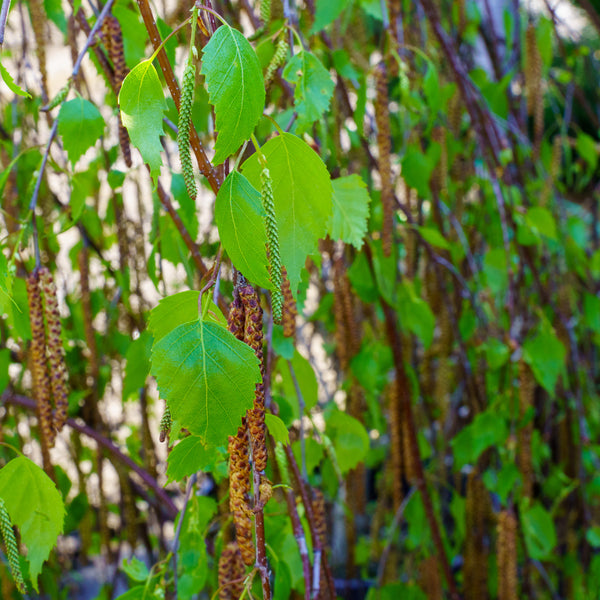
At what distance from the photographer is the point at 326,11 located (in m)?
0.84

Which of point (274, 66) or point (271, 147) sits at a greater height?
point (274, 66)

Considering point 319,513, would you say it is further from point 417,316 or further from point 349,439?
point 417,316

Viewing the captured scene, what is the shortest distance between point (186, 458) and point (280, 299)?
6.8 inches

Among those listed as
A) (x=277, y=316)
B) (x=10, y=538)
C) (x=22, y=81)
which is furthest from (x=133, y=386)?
(x=22, y=81)

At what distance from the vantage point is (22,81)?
1.17m

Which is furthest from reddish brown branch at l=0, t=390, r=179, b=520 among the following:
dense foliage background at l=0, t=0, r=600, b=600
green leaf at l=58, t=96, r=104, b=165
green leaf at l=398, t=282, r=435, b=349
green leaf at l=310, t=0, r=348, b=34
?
green leaf at l=310, t=0, r=348, b=34

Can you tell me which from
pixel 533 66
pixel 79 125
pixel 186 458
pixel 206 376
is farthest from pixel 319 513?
pixel 533 66

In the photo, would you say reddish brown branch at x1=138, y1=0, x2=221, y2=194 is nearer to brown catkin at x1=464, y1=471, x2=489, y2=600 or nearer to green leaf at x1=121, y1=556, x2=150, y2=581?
green leaf at x1=121, y1=556, x2=150, y2=581

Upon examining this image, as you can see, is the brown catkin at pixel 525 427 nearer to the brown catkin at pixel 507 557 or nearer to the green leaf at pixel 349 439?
the brown catkin at pixel 507 557

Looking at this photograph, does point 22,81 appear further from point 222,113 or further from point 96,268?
point 222,113

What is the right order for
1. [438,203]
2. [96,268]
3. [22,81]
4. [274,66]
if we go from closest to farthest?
[274,66] < [22,81] < [438,203] < [96,268]

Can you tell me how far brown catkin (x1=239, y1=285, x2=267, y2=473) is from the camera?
17.5 inches

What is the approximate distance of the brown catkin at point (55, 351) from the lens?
0.68 m

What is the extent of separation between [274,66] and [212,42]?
19 centimetres
